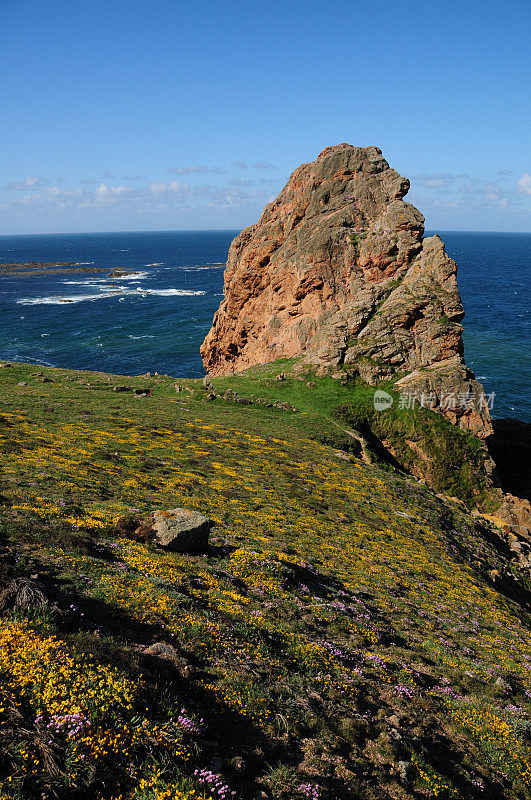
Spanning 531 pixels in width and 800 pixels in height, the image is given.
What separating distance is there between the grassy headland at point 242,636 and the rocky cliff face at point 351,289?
22203mm

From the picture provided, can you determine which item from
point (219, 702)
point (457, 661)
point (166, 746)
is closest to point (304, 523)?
point (457, 661)

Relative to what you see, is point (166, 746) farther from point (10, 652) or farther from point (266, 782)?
point (10, 652)

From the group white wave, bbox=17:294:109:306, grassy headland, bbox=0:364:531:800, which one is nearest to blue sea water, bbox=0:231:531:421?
white wave, bbox=17:294:109:306

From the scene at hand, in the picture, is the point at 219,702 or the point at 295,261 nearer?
the point at 219,702

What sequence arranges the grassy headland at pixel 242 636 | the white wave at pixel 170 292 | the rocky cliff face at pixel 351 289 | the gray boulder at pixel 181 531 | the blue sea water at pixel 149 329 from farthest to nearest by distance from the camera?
1. the white wave at pixel 170 292
2. the blue sea water at pixel 149 329
3. the rocky cliff face at pixel 351 289
4. the gray boulder at pixel 181 531
5. the grassy headland at pixel 242 636

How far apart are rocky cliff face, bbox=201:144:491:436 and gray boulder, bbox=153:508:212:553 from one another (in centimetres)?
3676

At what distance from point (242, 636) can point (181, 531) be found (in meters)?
5.31

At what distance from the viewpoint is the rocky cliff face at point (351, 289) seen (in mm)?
50656

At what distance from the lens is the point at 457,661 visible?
51.4ft

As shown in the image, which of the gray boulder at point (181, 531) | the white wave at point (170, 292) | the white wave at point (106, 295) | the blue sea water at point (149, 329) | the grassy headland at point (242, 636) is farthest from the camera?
the white wave at point (170, 292)

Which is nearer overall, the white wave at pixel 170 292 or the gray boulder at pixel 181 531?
the gray boulder at pixel 181 531

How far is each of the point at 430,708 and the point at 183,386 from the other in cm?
4307

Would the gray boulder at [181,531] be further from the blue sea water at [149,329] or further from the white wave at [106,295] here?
the white wave at [106,295]

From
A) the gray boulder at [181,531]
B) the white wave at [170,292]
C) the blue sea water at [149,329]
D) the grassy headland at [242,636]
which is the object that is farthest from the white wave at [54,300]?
the gray boulder at [181,531]
